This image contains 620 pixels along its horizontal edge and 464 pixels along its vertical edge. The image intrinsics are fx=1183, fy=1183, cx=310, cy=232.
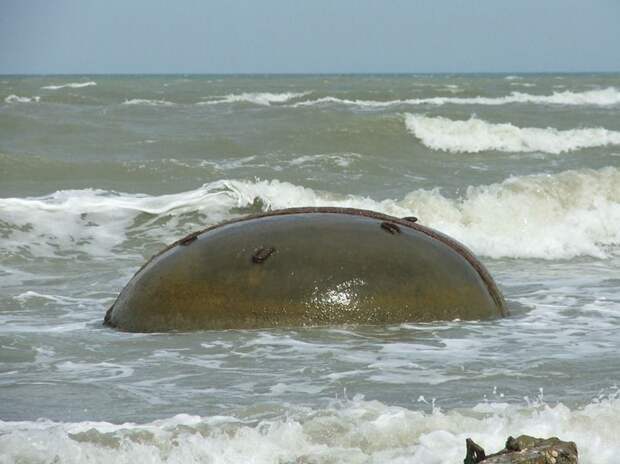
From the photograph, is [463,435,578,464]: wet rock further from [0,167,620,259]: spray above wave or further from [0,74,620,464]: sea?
[0,167,620,259]: spray above wave

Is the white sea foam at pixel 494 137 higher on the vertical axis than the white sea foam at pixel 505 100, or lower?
lower

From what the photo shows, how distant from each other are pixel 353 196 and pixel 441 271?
8540mm

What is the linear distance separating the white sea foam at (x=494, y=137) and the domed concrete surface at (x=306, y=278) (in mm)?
15482

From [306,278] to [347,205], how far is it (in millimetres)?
8132

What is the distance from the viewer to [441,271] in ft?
21.5

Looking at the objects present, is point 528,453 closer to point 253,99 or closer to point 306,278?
point 306,278

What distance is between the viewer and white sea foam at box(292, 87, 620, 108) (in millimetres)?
36938

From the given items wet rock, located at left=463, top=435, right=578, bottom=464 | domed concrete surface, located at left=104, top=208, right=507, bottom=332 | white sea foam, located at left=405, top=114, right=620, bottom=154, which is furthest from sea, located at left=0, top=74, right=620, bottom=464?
wet rock, located at left=463, top=435, right=578, bottom=464

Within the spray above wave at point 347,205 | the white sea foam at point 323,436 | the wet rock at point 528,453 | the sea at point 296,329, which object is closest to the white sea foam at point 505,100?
the sea at point 296,329

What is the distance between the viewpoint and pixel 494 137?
77.7 ft

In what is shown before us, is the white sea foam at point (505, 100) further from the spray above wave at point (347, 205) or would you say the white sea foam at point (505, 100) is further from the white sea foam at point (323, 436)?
the white sea foam at point (323, 436)

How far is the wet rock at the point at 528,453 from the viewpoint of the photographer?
12.9 feet

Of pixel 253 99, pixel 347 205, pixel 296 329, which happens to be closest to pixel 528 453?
pixel 296 329

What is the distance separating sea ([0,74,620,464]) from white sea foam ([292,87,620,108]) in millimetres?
13417
